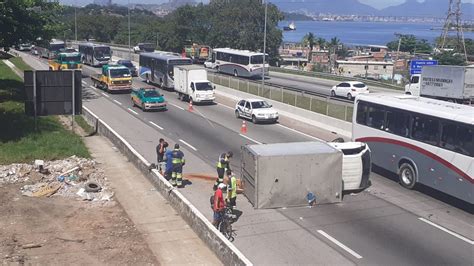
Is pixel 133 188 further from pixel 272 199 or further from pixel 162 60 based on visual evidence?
pixel 162 60

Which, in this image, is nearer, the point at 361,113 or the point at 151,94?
the point at 361,113

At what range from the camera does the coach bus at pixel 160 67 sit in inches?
1914

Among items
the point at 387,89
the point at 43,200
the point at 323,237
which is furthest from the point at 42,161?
the point at 387,89

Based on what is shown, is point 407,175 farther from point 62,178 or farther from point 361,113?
point 62,178

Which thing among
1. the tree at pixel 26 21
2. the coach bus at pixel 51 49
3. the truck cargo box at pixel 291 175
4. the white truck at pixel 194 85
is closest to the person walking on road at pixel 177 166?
the truck cargo box at pixel 291 175

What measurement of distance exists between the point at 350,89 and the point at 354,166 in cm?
2729

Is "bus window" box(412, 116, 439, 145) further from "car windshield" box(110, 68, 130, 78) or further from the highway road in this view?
"car windshield" box(110, 68, 130, 78)

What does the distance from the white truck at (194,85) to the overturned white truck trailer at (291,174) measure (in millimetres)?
24198

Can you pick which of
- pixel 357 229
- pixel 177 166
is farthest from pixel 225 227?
pixel 177 166

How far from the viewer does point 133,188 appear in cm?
2009

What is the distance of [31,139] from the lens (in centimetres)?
2680

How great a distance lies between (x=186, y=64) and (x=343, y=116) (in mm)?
20204

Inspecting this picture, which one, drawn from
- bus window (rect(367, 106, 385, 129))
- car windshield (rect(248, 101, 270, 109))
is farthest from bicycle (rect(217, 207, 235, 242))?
car windshield (rect(248, 101, 270, 109))

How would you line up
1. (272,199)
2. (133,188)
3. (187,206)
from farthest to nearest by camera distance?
(133,188) → (272,199) → (187,206)
